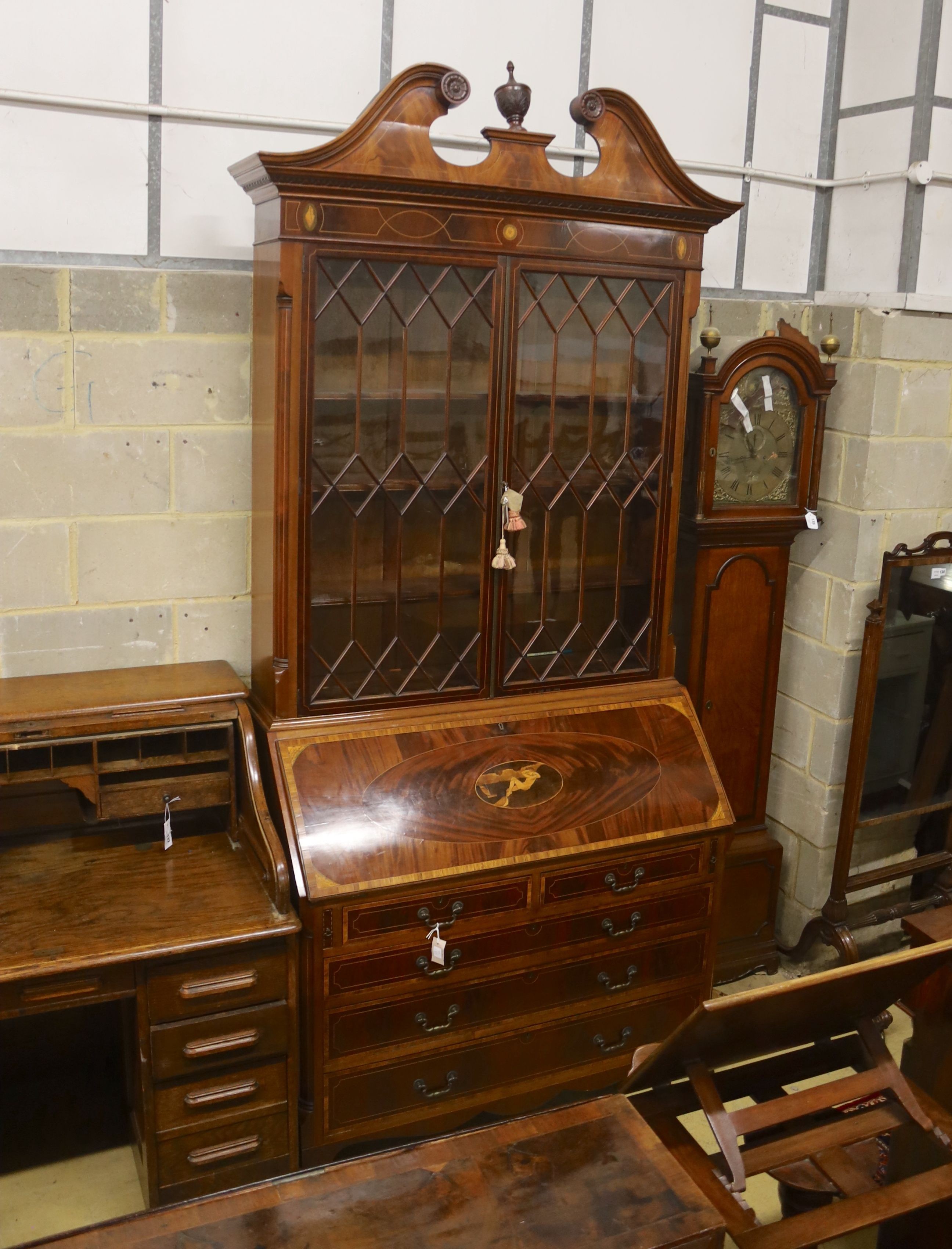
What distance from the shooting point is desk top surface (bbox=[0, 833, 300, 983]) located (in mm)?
2416

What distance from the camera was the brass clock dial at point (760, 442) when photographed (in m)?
3.30

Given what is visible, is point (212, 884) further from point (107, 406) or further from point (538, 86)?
point (538, 86)

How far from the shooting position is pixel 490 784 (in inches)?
112

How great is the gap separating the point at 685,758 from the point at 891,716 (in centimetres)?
82

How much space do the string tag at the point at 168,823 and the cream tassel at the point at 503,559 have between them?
0.95 m

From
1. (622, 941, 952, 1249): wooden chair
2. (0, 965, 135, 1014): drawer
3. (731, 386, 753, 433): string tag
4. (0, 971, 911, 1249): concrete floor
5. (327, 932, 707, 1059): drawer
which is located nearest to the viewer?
(622, 941, 952, 1249): wooden chair

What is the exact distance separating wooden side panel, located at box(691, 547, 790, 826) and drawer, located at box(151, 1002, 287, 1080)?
5.13 feet

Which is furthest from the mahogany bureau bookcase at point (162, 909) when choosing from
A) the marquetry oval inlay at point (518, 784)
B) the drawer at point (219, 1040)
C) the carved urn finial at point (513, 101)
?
the carved urn finial at point (513, 101)

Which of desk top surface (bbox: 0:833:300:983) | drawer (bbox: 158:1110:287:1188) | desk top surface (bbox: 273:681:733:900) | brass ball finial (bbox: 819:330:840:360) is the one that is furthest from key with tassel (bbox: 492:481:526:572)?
drawer (bbox: 158:1110:287:1188)

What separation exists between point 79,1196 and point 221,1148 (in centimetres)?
41

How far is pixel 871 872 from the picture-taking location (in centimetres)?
357

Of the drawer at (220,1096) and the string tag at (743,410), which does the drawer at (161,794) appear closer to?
the drawer at (220,1096)

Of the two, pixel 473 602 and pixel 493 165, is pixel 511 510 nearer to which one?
pixel 473 602

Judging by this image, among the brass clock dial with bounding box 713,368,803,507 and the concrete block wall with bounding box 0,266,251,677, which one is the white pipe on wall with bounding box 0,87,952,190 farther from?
the brass clock dial with bounding box 713,368,803,507
